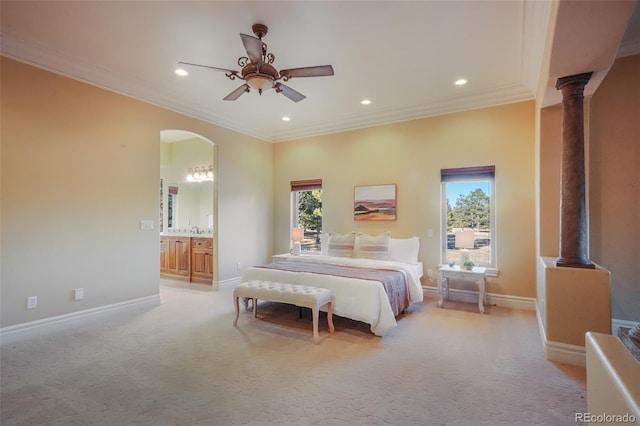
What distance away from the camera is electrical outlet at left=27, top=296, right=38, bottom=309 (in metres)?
3.35

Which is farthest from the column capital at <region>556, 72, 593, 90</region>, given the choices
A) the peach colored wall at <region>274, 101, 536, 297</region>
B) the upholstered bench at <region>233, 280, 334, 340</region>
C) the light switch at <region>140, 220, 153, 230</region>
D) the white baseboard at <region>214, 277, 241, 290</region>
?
the white baseboard at <region>214, 277, 241, 290</region>

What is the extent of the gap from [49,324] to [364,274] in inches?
144

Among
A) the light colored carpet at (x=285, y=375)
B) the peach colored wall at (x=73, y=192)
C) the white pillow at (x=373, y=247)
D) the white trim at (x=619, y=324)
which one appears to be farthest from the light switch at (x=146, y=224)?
the white trim at (x=619, y=324)

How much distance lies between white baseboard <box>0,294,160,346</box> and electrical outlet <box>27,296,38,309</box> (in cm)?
17

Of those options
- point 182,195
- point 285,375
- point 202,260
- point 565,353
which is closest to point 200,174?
point 182,195

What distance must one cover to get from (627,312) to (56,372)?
5.65 metres

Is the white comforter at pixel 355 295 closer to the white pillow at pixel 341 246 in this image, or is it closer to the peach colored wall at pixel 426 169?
the white pillow at pixel 341 246

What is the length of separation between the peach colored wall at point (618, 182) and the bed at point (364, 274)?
7.01 ft

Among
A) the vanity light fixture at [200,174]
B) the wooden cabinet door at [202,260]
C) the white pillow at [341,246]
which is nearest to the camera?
the white pillow at [341,246]

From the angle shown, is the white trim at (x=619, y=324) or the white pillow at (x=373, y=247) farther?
the white pillow at (x=373, y=247)

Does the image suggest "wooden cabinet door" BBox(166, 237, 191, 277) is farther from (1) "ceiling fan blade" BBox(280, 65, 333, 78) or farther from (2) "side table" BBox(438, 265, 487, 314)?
(2) "side table" BBox(438, 265, 487, 314)

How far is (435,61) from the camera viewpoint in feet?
11.9

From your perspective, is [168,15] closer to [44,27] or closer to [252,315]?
[44,27]

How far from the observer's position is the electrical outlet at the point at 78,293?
3.72m
